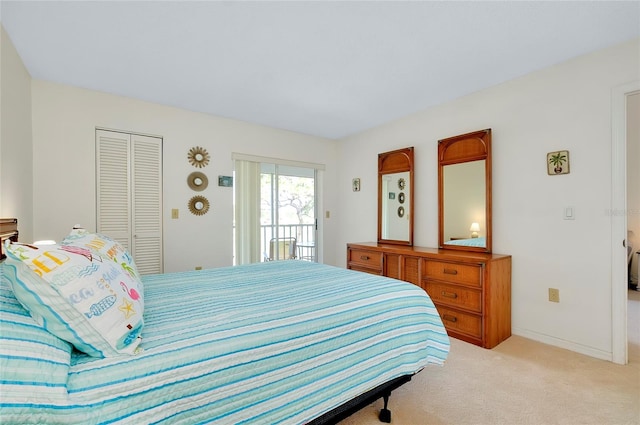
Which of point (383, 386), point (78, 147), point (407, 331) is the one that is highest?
point (78, 147)

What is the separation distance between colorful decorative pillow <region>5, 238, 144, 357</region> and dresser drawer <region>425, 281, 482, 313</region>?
257 cm

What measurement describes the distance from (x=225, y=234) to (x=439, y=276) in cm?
264

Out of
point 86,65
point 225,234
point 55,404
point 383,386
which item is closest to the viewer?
point 55,404

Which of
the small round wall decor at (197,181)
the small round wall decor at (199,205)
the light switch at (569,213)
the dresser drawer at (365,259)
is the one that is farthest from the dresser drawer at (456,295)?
the small round wall decor at (197,181)

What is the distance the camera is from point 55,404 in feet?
2.48

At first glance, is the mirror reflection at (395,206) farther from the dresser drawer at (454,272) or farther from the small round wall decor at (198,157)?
the small round wall decor at (198,157)

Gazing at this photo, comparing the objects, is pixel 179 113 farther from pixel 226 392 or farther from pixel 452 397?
pixel 452 397

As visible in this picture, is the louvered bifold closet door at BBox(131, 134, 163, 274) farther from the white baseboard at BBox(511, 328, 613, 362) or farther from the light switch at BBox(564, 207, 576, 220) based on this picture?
the light switch at BBox(564, 207, 576, 220)

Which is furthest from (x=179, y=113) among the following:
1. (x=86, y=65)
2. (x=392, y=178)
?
(x=392, y=178)

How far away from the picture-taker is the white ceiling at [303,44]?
1834mm

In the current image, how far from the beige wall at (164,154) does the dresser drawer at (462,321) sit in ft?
8.78

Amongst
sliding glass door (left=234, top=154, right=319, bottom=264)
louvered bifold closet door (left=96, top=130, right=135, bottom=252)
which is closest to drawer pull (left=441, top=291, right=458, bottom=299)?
sliding glass door (left=234, top=154, right=319, bottom=264)

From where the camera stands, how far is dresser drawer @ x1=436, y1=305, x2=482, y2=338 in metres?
2.58

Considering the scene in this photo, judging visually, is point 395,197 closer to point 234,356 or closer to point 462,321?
point 462,321
